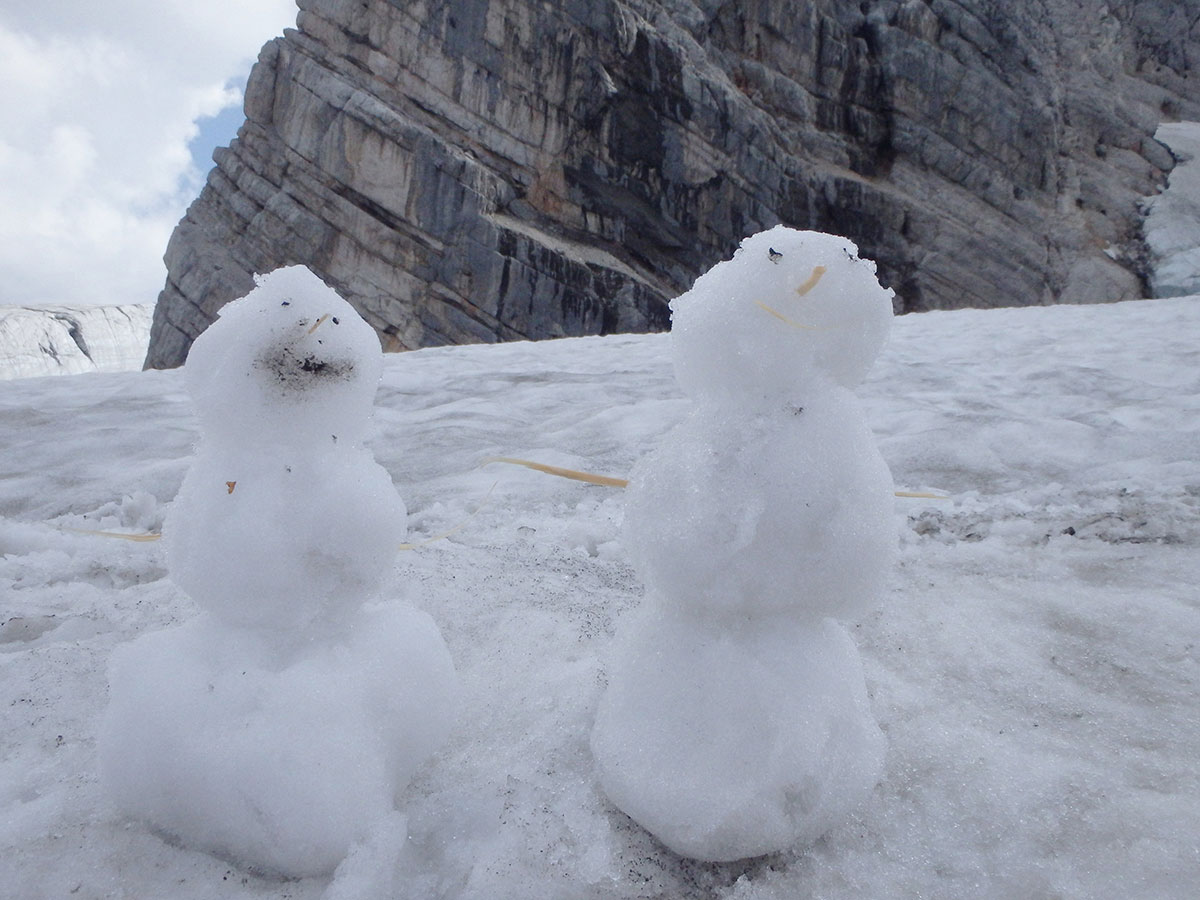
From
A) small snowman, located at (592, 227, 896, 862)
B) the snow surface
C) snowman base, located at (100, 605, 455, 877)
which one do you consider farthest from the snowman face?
the snow surface

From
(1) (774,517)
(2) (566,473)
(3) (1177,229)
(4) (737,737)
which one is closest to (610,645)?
(4) (737,737)

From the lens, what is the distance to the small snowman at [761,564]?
95 cm

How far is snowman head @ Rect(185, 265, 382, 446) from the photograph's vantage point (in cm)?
107

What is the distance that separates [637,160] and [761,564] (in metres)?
16.6

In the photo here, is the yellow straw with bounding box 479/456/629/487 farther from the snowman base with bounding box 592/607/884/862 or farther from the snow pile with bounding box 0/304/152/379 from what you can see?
the snow pile with bounding box 0/304/152/379

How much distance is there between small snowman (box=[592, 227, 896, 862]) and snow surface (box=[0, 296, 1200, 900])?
0.09 m

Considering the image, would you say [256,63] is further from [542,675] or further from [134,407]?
[542,675]

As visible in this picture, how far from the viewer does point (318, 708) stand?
3.29ft

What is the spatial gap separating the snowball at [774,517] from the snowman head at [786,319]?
5cm

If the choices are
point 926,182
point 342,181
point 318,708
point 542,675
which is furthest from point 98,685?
point 926,182

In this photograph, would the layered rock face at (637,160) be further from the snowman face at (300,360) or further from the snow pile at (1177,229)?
the snowman face at (300,360)

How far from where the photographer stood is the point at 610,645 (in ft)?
4.81

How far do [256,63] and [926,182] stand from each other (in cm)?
1565

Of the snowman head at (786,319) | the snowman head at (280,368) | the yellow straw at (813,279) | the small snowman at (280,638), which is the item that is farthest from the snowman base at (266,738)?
the yellow straw at (813,279)
